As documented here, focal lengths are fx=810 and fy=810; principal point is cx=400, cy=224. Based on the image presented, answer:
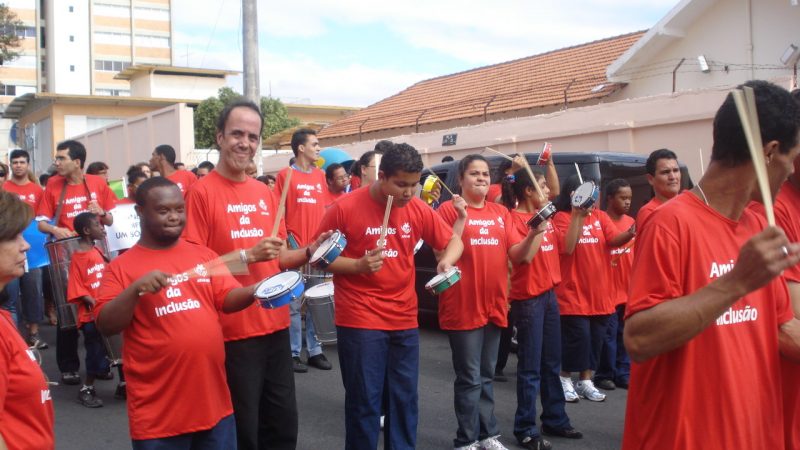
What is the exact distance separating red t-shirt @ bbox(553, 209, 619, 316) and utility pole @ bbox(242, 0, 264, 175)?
28.1ft

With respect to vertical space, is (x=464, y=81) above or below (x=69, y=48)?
below

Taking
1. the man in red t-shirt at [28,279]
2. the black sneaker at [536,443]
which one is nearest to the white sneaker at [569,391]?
the black sneaker at [536,443]

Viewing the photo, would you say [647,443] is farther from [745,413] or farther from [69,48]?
[69,48]

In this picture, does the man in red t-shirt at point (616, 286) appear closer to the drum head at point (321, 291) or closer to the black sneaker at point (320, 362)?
the drum head at point (321, 291)

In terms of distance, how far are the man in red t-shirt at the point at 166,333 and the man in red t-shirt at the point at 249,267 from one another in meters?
0.47

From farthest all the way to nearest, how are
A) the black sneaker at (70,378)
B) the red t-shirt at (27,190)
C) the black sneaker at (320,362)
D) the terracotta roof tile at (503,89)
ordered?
the terracotta roof tile at (503,89) < the red t-shirt at (27,190) < the black sneaker at (320,362) < the black sneaker at (70,378)

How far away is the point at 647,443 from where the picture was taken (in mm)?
2662

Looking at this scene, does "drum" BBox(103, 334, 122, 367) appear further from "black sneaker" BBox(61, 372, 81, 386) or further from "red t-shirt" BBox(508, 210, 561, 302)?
"red t-shirt" BBox(508, 210, 561, 302)

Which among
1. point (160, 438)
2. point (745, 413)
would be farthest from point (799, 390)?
point (160, 438)

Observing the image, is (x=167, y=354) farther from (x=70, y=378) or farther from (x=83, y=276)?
(x=70, y=378)

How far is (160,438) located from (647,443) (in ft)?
7.11

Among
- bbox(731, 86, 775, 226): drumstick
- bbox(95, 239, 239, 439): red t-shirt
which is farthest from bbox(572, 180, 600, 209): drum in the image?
bbox(731, 86, 775, 226): drumstick

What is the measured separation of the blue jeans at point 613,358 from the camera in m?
7.49

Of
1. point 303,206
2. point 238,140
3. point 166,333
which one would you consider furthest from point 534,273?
point 166,333
